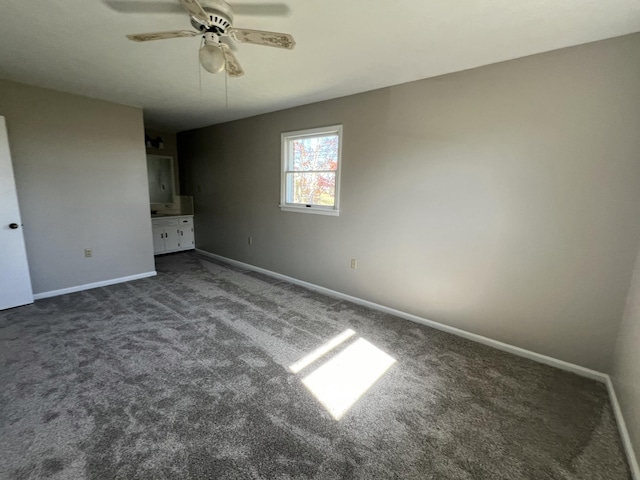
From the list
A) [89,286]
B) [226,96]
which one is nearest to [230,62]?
[226,96]

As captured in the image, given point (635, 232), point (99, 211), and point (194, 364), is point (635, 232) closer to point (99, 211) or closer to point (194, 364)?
point (194, 364)

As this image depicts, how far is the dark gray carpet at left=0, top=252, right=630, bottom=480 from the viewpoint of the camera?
141 centimetres

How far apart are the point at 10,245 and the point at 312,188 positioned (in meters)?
3.38

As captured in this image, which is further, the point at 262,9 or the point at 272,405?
the point at 272,405

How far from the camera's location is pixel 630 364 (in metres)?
1.70

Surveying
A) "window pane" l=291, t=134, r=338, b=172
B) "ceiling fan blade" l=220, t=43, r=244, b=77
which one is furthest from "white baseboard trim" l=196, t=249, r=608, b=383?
"ceiling fan blade" l=220, t=43, r=244, b=77

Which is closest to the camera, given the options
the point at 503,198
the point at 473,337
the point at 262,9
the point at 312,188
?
the point at 262,9

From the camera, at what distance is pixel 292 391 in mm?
1909

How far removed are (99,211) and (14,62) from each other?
5.70 ft

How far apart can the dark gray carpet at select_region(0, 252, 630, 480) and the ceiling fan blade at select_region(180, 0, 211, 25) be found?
7.28ft

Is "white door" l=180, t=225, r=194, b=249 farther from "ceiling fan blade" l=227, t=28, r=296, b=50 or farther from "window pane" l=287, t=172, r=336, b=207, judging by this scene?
"ceiling fan blade" l=227, t=28, r=296, b=50

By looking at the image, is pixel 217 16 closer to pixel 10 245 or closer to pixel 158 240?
pixel 10 245

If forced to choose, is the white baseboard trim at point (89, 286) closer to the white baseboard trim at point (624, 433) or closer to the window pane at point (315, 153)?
the window pane at point (315, 153)

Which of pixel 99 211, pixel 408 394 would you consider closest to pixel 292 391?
pixel 408 394
